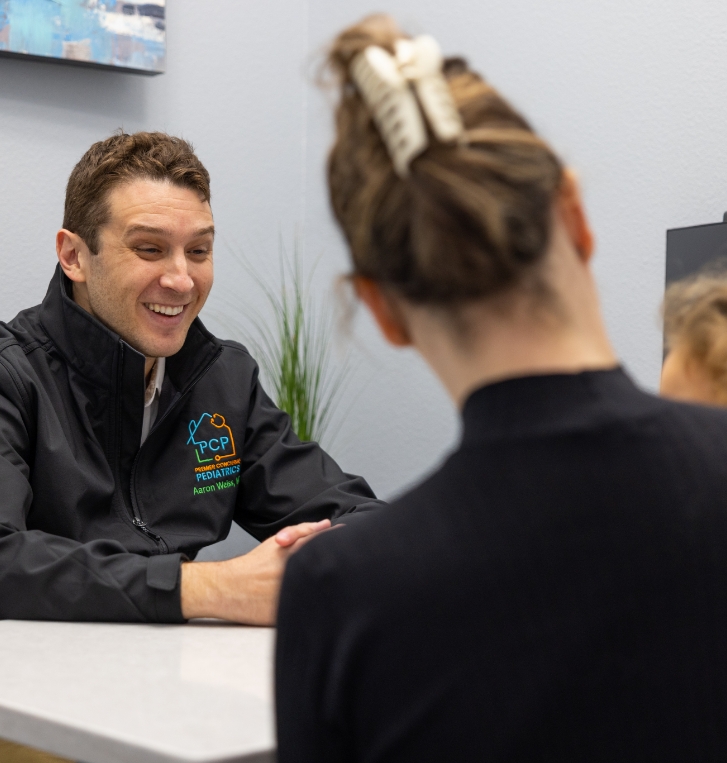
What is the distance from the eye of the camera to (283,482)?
2027mm

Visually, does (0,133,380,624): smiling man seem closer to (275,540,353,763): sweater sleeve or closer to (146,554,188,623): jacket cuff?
(146,554,188,623): jacket cuff

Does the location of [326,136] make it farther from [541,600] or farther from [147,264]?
[541,600]

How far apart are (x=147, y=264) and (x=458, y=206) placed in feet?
4.82

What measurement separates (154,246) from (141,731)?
126 centimetres

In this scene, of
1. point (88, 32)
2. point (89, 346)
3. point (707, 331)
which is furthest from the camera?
Result: point (88, 32)

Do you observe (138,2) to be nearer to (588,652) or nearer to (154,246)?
(154,246)

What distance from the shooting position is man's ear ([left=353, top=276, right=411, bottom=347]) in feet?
2.23

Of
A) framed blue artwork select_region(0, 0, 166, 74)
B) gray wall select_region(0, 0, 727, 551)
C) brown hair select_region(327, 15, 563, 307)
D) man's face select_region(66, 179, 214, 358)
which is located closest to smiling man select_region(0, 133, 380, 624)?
man's face select_region(66, 179, 214, 358)

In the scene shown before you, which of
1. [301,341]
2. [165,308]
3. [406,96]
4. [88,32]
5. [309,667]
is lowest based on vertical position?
[301,341]

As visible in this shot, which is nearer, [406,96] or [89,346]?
[406,96]

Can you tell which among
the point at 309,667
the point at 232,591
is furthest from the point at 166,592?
the point at 309,667

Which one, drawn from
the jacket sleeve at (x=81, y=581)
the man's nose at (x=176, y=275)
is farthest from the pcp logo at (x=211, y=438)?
the jacket sleeve at (x=81, y=581)

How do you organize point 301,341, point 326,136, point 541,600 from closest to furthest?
point 541,600, point 326,136, point 301,341

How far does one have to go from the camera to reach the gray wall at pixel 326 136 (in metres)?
2.62
